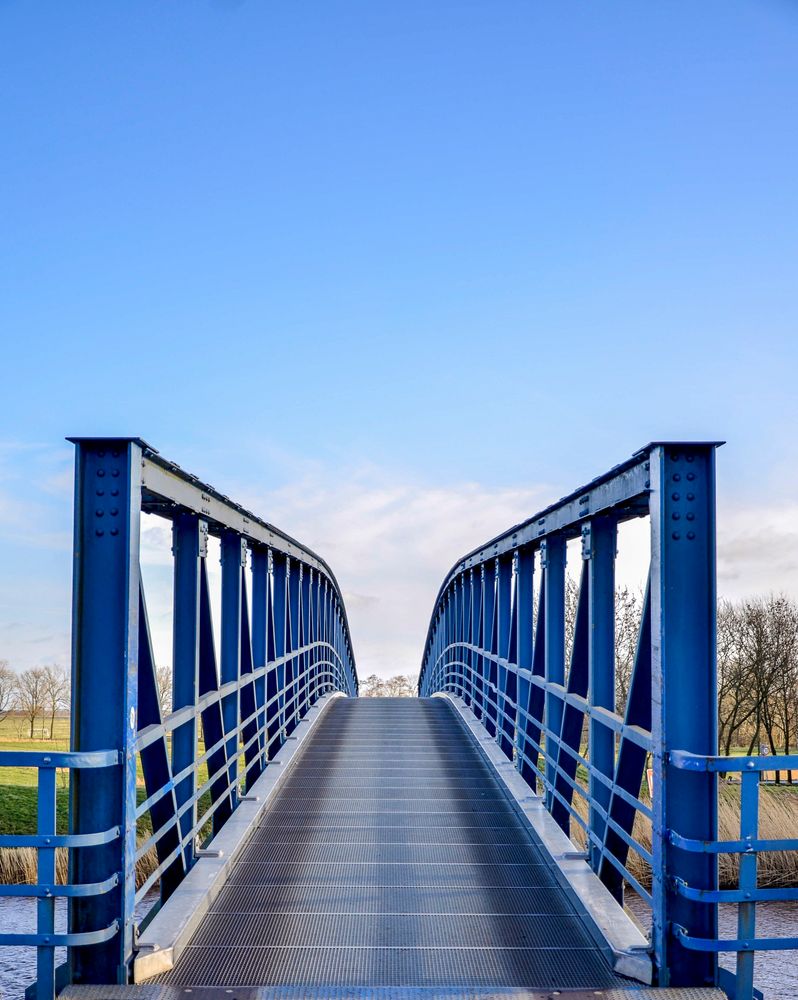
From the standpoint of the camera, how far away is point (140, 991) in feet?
13.1

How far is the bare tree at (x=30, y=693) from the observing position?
45.5m

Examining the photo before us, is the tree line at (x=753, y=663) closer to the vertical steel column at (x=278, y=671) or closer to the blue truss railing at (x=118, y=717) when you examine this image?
the vertical steel column at (x=278, y=671)

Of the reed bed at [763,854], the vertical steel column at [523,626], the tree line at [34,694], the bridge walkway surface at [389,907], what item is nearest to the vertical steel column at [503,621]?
the vertical steel column at [523,626]

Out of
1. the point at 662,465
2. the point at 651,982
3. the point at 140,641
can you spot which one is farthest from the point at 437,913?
the point at 662,465

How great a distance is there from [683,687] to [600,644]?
1.43 metres

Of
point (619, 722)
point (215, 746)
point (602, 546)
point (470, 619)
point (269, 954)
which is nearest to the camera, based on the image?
point (269, 954)

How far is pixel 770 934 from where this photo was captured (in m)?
13.8

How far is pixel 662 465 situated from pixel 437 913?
275cm

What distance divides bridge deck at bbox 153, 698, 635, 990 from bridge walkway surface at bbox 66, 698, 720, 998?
10 mm

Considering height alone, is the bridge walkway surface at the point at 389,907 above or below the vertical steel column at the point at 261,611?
below

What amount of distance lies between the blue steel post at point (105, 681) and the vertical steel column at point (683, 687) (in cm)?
236

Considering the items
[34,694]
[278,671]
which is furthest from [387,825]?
[34,694]

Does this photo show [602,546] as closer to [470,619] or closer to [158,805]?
[158,805]

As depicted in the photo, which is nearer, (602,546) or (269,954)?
(269,954)
